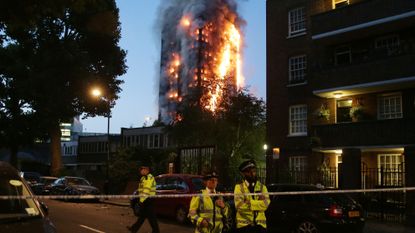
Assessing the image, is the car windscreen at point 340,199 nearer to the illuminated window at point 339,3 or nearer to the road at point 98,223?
the road at point 98,223

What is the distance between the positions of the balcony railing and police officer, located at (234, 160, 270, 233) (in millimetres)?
18071

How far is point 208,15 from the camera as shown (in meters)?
94.2

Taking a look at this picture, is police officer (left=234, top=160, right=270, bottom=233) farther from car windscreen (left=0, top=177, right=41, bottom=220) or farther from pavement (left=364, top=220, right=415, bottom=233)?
pavement (left=364, top=220, right=415, bottom=233)

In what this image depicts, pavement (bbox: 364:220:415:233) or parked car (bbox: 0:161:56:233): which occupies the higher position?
parked car (bbox: 0:161:56:233)

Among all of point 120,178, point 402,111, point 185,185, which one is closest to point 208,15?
point 120,178

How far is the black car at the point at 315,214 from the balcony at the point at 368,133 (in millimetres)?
9883

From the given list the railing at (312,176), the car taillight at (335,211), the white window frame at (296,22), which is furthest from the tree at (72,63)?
the car taillight at (335,211)

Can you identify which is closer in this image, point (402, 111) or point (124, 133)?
point (402, 111)

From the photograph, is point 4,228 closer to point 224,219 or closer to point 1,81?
point 224,219

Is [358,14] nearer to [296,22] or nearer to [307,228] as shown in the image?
[296,22]

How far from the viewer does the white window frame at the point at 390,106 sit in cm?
2400

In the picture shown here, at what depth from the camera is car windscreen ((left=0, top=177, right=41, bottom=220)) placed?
5.74 meters

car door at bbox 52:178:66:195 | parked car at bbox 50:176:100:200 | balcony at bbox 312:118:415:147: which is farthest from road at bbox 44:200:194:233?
balcony at bbox 312:118:415:147

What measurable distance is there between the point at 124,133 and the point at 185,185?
49.7 m
